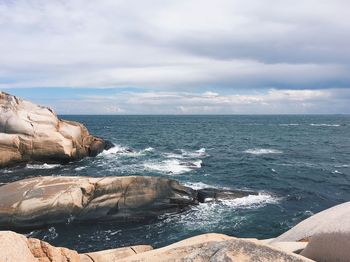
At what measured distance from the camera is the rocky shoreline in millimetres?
7496

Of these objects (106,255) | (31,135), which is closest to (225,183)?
(31,135)

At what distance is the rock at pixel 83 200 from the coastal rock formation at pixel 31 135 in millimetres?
17337

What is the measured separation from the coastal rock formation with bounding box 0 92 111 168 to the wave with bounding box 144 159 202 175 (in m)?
9.02

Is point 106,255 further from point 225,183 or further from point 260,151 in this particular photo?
point 260,151

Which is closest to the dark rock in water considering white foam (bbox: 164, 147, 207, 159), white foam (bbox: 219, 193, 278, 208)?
white foam (bbox: 219, 193, 278, 208)

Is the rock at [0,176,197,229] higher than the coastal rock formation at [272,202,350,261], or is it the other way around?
the coastal rock formation at [272,202,350,261]

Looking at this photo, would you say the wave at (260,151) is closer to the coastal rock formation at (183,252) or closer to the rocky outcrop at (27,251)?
the rocky outcrop at (27,251)

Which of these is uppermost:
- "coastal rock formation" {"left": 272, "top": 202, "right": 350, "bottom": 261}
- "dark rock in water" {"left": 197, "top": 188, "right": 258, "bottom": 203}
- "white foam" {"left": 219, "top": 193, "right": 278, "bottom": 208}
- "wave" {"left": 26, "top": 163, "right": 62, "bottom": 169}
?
"coastal rock formation" {"left": 272, "top": 202, "right": 350, "bottom": 261}

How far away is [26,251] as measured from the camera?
8.26m

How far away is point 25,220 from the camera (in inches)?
850

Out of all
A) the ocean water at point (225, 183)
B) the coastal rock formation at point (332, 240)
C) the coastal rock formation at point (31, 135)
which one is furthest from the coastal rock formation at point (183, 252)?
the coastal rock formation at point (31, 135)

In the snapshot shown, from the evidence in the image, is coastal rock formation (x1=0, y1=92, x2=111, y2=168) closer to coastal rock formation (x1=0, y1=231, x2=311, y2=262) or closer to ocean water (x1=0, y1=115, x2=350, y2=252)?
ocean water (x1=0, y1=115, x2=350, y2=252)

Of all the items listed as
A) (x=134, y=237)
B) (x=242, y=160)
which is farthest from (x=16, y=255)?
(x=242, y=160)

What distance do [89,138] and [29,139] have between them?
10.5 metres
